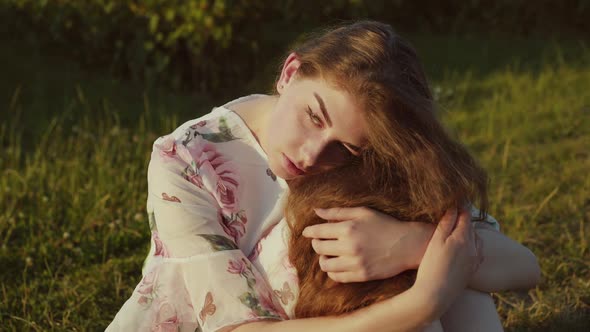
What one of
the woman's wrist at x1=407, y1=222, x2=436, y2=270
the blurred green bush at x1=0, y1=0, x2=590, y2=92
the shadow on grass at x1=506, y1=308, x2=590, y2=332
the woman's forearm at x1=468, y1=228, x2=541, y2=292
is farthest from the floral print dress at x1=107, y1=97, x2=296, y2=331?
the blurred green bush at x1=0, y1=0, x2=590, y2=92

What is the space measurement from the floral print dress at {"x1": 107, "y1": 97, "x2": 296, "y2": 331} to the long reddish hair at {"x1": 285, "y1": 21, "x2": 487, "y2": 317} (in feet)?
0.56

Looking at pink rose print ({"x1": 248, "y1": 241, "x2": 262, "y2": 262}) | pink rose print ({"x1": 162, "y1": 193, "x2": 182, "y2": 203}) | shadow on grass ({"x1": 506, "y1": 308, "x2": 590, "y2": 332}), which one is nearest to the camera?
pink rose print ({"x1": 162, "y1": 193, "x2": 182, "y2": 203})

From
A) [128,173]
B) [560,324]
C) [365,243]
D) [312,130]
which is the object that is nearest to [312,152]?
[312,130]

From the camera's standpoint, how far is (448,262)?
245 cm

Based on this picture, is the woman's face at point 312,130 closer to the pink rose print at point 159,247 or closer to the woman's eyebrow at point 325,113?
the woman's eyebrow at point 325,113

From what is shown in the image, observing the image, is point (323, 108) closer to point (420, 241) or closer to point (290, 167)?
point (290, 167)

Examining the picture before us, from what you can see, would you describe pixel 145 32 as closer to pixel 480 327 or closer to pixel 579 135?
pixel 579 135

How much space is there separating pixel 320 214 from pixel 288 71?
504mm

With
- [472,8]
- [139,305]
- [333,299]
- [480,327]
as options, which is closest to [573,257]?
[480,327]

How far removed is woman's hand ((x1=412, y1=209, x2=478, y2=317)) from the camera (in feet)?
7.89

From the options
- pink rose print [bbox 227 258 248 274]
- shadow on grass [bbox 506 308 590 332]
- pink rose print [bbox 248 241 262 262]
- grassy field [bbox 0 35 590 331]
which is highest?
pink rose print [bbox 227 258 248 274]

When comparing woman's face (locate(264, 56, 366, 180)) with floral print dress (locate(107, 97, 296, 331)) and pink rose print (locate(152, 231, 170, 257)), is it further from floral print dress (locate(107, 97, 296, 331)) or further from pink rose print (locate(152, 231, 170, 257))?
pink rose print (locate(152, 231, 170, 257))

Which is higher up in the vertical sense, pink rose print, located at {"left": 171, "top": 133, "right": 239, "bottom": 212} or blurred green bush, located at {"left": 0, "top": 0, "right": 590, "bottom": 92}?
pink rose print, located at {"left": 171, "top": 133, "right": 239, "bottom": 212}

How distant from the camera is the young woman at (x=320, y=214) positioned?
2.45m
